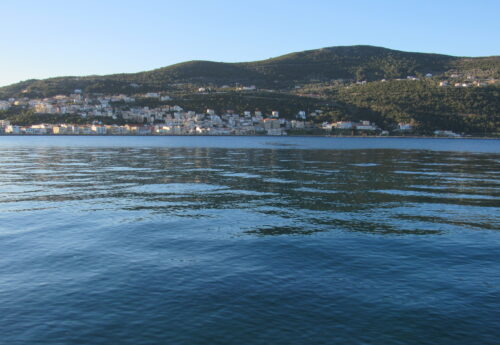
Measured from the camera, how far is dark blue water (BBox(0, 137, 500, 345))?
1071cm

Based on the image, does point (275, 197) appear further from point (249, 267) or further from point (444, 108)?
point (444, 108)

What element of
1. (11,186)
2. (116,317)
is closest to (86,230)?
(116,317)

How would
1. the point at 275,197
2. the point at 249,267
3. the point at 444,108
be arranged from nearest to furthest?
1. the point at 249,267
2. the point at 275,197
3. the point at 444,108

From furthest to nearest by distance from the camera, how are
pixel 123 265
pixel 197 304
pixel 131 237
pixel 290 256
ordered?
pixel 131 237 → pixel 290 256 → pixel 123 265 → pixel 197 304

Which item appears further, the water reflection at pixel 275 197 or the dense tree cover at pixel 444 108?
the dense tree cover at pixel 444 108

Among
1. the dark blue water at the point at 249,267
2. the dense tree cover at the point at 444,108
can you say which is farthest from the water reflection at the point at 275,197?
the dense tree cover at the point at 444,108

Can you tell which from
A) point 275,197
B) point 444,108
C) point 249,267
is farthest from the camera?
point 444,108

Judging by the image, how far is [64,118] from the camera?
198625 millimetres

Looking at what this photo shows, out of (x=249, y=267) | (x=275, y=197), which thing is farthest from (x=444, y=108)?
(x=249, y=267)

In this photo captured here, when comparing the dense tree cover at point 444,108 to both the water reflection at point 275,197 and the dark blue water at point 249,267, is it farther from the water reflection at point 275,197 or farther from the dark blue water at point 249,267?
the dark blue water at point 249,267

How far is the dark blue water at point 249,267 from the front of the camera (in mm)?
10711

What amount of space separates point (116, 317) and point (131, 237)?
8.29 m

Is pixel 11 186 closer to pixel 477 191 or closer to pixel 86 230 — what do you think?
pixel 86 230

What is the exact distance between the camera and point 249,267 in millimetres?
15188
